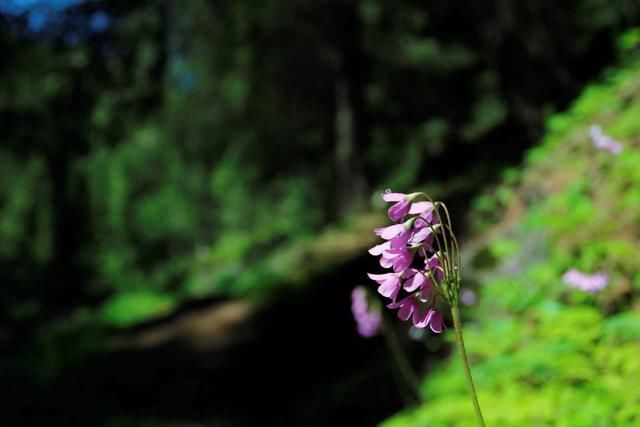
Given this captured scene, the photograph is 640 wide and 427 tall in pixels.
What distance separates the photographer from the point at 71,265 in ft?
59.6

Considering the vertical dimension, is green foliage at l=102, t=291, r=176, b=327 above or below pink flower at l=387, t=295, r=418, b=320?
above

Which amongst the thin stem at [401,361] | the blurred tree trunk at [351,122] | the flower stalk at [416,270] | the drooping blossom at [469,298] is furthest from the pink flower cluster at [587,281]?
the blurred tree trunk at [351,122]

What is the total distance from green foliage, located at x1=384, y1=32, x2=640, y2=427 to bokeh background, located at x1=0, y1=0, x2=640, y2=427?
0.02 metres

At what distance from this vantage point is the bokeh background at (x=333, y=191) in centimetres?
373

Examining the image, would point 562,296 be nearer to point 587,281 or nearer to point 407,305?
point 587,281

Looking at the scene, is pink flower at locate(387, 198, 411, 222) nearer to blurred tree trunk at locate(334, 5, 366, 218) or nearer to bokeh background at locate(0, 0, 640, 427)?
bokeh background at locate(0, 0, 640, 427)

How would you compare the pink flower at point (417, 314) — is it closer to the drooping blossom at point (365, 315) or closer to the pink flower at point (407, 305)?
the pink flower at point (407, 305)

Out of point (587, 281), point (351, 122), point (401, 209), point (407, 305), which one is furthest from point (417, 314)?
point (351, 122)

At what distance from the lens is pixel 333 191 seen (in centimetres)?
2142

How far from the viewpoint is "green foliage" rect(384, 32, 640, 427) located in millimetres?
2627

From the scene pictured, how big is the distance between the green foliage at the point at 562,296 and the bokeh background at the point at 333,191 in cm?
2

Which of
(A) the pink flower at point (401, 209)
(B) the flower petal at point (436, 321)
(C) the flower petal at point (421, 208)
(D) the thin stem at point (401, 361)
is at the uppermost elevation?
(D) the thin stem at point (401, 361)

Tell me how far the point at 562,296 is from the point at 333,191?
17.6 meters

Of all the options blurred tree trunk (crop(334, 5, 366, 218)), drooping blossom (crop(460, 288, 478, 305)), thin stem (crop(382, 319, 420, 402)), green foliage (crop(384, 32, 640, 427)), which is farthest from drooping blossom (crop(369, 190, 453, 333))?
blurred tree trunk (crop(334, 5, 366, 218))
